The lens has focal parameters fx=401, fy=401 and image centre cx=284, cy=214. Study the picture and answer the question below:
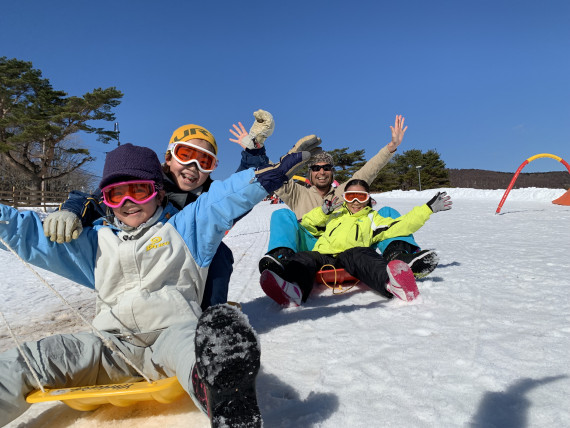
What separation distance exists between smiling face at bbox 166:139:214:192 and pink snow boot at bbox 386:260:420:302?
136cm

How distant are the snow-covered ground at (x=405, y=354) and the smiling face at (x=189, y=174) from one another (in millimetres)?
940

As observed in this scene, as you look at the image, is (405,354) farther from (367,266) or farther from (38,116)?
(38,116)

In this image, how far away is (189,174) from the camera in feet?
7.52

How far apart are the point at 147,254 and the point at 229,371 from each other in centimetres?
82

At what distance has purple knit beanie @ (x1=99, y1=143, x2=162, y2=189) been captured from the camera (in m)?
1.78

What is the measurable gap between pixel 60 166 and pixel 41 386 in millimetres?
33753

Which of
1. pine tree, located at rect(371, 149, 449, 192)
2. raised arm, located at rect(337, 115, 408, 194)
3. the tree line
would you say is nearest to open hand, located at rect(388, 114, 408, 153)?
raised arm, located at rect(337, 115, 408, 194)

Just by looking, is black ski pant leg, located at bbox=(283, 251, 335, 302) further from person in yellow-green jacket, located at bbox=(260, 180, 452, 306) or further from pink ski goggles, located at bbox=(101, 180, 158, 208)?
pink ski goggles, located at bbox=(101, 180, 158, 208)

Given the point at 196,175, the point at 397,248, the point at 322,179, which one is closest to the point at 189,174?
the point at 196,175

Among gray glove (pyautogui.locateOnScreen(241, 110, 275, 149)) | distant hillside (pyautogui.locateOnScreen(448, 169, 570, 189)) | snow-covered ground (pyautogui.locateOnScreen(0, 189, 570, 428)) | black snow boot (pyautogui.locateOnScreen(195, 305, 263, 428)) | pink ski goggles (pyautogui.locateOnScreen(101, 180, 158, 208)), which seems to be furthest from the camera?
distant hillside (pyautogui.locateOnScreen(448, 169, 570, 189))

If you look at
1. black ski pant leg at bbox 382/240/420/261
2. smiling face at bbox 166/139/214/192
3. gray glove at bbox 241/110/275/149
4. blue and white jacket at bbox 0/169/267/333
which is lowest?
black ski pant leg at bbox 382/240/420/261

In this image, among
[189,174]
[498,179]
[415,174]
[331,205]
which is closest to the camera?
[189,174]

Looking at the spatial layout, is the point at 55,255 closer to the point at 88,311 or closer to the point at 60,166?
the point at 88,311

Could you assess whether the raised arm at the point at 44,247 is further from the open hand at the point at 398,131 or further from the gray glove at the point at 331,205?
the open hand at the point at 398,131
